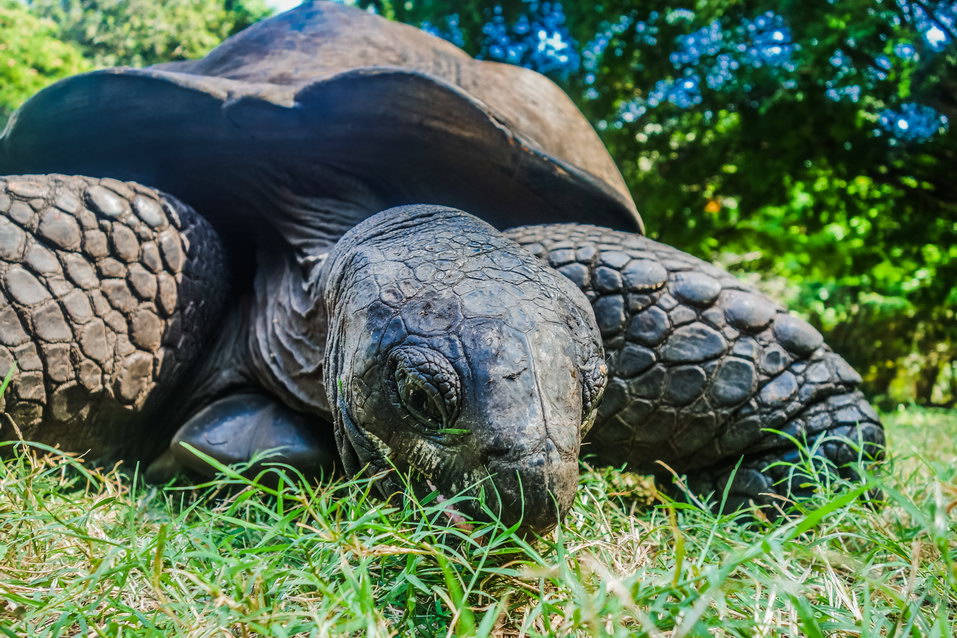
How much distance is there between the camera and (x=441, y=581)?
110 centimetres

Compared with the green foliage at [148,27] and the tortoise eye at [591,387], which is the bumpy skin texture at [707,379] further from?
the green foliage at [148,27]

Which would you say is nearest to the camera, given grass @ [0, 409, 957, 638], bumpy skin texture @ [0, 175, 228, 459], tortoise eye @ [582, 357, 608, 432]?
grass @ [0, 409, 957, 638]

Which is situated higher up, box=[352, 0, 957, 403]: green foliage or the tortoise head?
box=[352, 0, 957, 403]: green foliage

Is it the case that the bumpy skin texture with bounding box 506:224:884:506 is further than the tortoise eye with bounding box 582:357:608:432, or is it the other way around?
→ the bumpy skin texture with bounding box 506:224:884:506

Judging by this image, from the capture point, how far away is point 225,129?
7.44 ft

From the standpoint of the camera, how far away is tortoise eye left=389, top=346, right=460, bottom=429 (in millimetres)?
1200

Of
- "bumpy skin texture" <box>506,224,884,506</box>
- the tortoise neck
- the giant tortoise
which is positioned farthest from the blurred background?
the tortoise neck

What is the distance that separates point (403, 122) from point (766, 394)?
4.95 feet

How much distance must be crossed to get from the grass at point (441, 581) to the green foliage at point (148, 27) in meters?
5.46

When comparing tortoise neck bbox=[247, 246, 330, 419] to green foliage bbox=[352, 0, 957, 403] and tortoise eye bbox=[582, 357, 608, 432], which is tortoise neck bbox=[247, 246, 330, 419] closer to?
tortoise eye bbox=[582, 357, 608, 432]

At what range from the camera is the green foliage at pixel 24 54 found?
23.8ft

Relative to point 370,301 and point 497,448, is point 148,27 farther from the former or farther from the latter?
point 497,448

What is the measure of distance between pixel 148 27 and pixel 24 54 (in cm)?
313

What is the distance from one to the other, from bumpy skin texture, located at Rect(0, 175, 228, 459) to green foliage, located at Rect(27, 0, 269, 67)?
14.4ft
